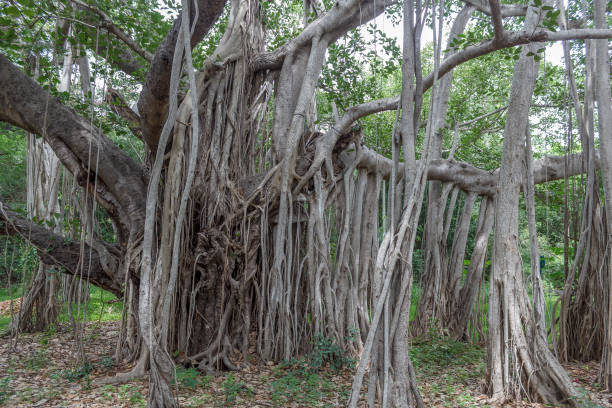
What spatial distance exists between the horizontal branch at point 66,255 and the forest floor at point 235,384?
66 cm

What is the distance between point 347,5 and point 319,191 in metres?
1.81

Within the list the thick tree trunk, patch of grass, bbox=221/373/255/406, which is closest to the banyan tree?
the thick tree trunk

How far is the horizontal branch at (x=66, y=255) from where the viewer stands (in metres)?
3.63

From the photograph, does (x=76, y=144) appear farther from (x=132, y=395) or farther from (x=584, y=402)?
(x=584, y=402)

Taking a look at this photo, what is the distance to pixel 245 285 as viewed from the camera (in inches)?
145

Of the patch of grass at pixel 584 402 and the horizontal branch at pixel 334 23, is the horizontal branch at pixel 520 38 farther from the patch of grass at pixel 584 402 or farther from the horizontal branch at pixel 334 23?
the patch of grass at pixel 584 402

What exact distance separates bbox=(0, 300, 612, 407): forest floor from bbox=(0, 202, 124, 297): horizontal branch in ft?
2.16

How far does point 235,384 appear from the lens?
2.91m

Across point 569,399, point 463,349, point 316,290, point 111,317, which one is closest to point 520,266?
point 569,399

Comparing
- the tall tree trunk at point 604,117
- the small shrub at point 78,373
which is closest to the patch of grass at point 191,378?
the small shrub at point 78,373

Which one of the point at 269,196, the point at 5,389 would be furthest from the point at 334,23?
the point at 5,389

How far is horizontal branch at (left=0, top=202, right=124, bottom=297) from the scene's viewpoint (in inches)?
143

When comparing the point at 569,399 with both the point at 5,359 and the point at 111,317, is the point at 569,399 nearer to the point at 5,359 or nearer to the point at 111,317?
the point at 5,359

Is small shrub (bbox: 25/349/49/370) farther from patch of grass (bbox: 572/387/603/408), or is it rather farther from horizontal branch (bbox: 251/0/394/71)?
patch of grass (bbox: 572/387/603/408)
